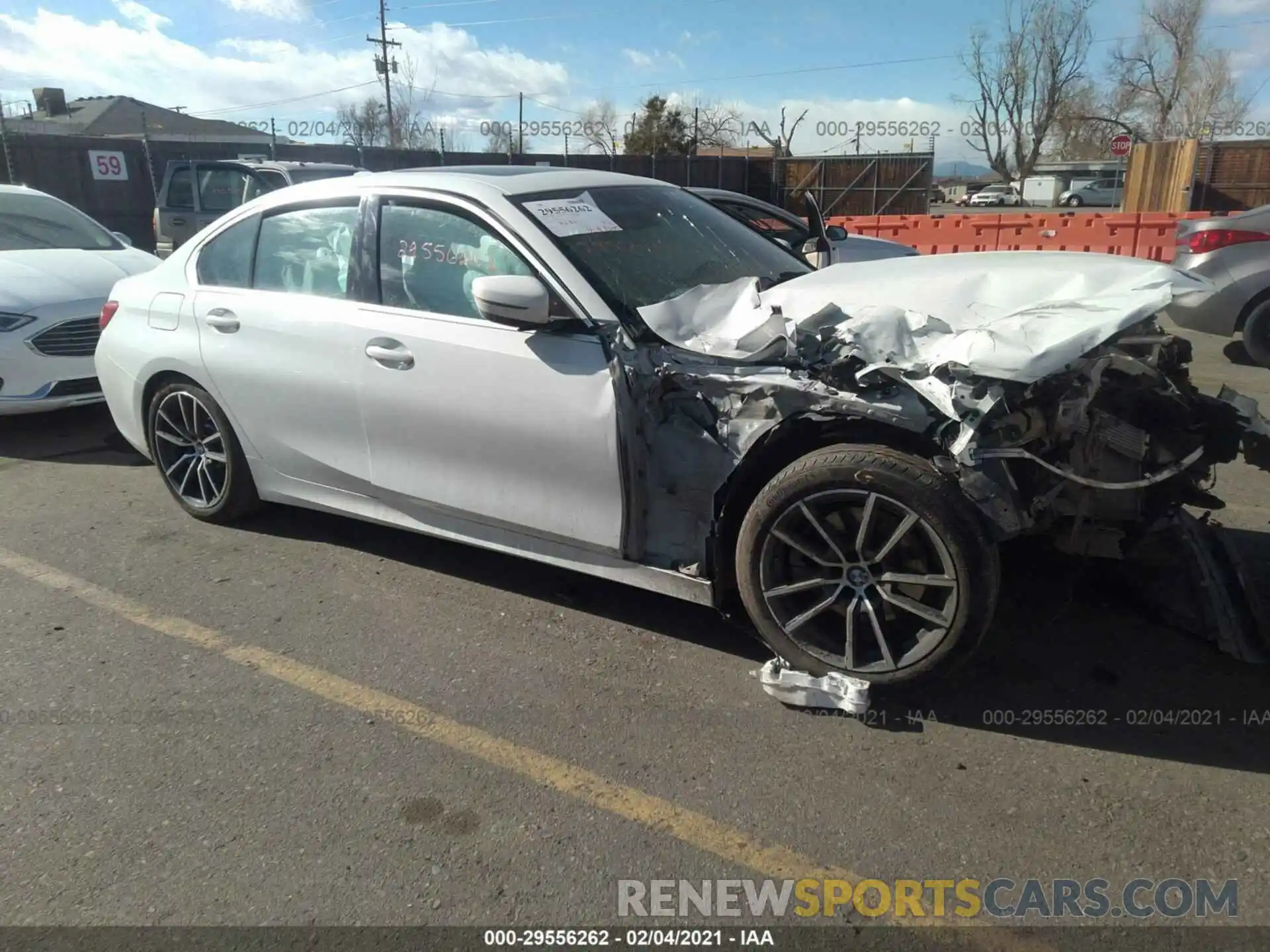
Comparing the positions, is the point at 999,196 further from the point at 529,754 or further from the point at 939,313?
the point at 529,754

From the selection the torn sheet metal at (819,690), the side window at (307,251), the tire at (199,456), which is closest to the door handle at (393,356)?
the side window at (307,251)

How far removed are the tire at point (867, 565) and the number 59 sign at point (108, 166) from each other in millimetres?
20186

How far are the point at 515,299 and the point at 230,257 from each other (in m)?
1.97

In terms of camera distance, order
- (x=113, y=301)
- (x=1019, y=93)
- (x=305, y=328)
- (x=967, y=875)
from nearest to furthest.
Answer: (x=967, y=875) → (x=305, y=328) → (x=113, y=301) → (x=1019, y=93)

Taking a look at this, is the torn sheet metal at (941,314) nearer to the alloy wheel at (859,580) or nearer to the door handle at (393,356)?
the alloy wheel at (859,580)

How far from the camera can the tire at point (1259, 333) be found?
789 cm

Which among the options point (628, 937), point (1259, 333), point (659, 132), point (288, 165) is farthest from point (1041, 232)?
point (659, 132)

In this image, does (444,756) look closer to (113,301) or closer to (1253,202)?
(113,301)

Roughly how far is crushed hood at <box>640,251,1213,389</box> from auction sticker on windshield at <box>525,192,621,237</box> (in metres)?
0.50

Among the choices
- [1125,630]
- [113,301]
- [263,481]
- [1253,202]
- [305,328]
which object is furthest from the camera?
[1253,202]

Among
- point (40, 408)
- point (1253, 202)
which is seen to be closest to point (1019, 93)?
point (1253, 202)

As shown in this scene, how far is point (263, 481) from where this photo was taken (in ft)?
14.6

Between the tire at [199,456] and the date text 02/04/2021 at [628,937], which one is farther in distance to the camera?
the tire at [199,456]

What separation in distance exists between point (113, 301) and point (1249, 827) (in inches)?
211
